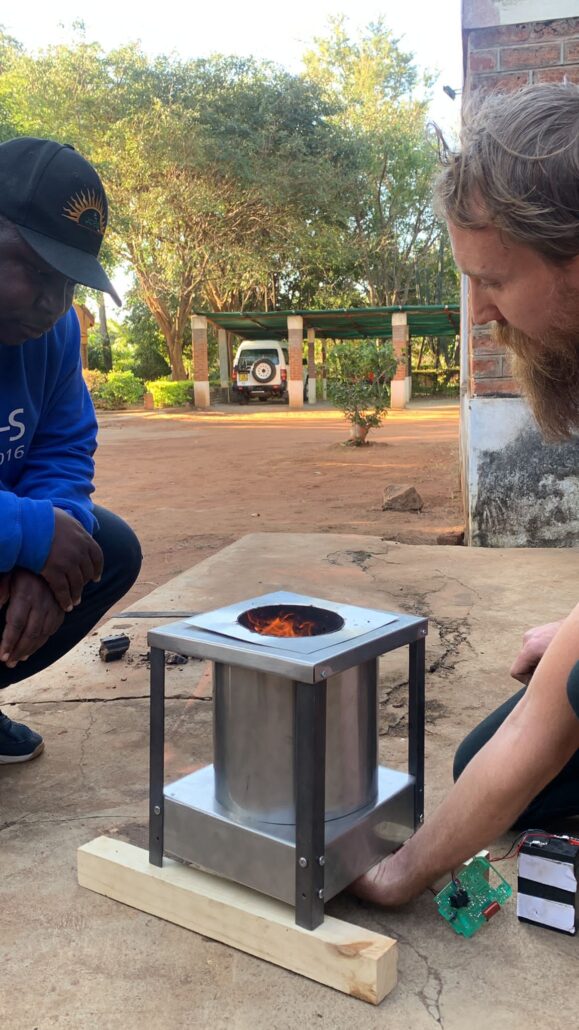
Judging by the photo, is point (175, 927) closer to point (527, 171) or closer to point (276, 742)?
point (276, 742)

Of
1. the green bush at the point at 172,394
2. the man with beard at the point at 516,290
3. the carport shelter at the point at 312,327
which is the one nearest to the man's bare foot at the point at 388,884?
the man with beard at the point at 516,290

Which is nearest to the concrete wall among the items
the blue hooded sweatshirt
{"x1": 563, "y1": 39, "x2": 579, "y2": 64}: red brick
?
{"x1": 563, "y1": 39, "x2": 579, "y2": 64}: red brick

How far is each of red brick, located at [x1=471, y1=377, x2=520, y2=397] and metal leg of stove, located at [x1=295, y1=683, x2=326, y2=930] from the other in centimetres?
374

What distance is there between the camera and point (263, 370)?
25.8 m

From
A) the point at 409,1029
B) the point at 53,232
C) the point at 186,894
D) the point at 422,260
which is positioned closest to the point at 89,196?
the point at 53,232

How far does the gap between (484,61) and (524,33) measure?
24cm

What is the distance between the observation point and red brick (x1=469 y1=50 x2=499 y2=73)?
452cm

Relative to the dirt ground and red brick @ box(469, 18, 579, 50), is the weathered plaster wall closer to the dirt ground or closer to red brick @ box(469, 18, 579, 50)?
the dirt ground

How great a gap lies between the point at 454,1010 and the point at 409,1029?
0.27 ft

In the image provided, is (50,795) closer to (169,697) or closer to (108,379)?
(169,697)

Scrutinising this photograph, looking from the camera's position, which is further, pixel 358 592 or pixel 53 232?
pixel 358 592

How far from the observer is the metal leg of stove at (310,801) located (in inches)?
53.9

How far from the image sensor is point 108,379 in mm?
24266

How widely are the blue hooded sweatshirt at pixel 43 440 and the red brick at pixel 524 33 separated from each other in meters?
3.35
